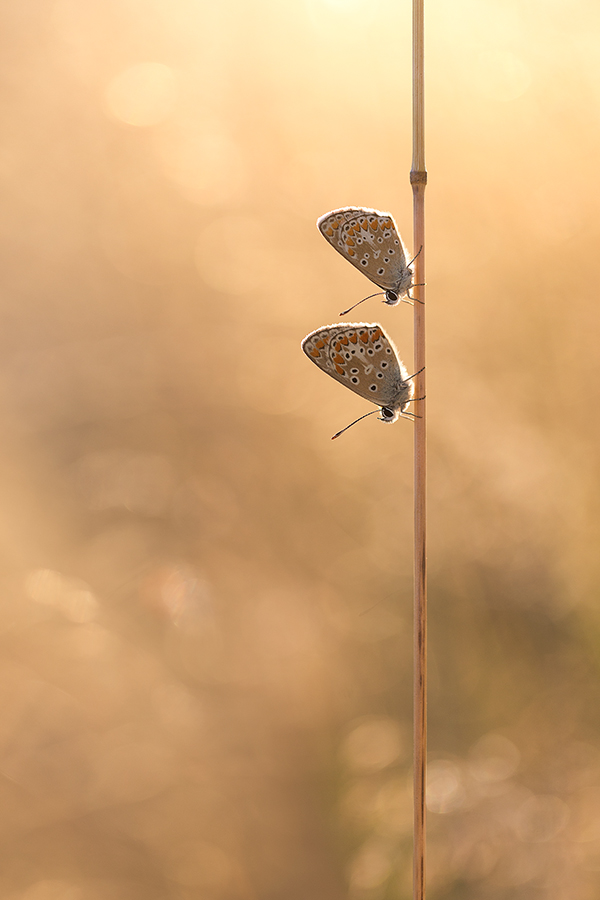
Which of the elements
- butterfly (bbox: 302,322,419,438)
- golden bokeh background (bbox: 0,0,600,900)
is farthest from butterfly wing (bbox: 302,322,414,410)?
golden bokeh background (bbox: 0,0,600,900)

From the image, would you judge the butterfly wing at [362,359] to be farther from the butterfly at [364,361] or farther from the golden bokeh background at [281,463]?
the golden bokeh background at [281,463]

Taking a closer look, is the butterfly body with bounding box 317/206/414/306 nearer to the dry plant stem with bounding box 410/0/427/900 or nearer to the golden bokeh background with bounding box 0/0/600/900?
the dry plant stem with bounding box 410/0/427/900

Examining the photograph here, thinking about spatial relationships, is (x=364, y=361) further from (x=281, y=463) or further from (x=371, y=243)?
(x=281, y=463)

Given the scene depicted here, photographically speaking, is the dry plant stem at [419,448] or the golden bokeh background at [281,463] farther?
the golden bokeh background at [281,463]

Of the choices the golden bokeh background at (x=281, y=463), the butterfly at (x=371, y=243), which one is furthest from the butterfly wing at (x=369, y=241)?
the golden bokeh background at (x=281, y=463)

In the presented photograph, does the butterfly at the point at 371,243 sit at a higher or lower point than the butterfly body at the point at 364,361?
higher

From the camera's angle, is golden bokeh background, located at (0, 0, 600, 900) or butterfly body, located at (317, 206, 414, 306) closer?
butterfly body, located at (317, 206, 414, 306)

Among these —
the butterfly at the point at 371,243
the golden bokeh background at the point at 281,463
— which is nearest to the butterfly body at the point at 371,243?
the butterfly at the point at 371,243

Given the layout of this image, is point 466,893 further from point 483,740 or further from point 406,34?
point 406,34

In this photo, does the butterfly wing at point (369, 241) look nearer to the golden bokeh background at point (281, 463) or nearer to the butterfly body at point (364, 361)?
the butterfly body at point (364, 361)
